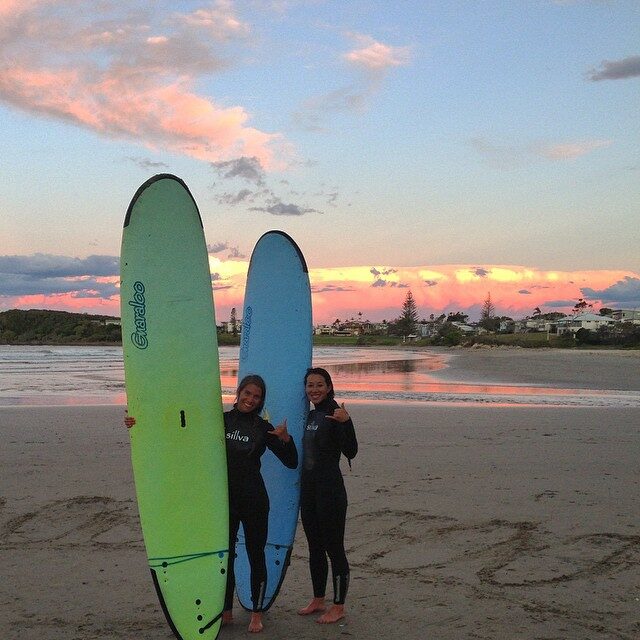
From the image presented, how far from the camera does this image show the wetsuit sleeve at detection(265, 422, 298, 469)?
→ 3.35 metres

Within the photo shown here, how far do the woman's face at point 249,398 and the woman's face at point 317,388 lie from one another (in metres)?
0.31

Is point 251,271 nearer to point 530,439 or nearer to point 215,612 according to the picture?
point 215,612

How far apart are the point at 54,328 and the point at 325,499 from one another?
101361 mm

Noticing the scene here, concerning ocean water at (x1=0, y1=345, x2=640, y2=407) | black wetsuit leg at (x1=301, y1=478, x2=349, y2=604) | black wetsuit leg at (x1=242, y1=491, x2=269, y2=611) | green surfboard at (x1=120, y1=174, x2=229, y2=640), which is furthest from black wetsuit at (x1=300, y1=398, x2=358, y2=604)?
ocean water at (x1=0, y1=345, x2=640, y2=407)

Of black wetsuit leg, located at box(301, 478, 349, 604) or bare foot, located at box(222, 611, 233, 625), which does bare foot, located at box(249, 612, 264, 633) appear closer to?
bare foot, located at box(222, 611, 233, 625)

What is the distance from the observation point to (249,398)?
3.41 metres

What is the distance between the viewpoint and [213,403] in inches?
136

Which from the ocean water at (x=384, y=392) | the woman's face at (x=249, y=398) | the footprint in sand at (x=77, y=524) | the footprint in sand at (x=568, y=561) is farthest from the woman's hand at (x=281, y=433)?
the ocean water at (x=384, y=392)

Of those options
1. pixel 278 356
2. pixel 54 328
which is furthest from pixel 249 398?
pixel 54 328

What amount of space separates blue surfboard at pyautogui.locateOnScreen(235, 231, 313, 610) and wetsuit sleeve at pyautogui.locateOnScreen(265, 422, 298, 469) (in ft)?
0.86

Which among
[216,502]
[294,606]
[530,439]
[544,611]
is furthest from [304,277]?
[530,439]

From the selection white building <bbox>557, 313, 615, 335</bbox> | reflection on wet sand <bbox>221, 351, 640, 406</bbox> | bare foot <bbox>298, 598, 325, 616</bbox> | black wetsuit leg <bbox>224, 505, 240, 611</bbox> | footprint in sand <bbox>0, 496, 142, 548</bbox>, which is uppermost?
white building <bbox>557, 313, 615, 335</bbox>

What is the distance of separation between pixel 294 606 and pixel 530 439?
569 cm

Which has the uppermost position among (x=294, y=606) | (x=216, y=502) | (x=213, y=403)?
(x=213, y=403)
